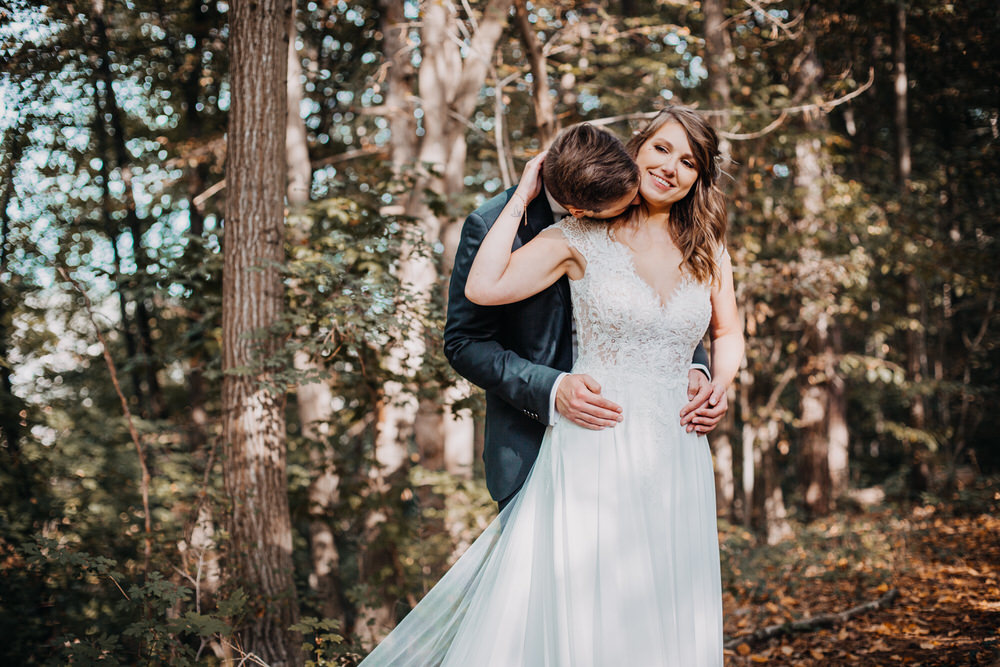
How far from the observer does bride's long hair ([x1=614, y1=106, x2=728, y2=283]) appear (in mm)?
2408

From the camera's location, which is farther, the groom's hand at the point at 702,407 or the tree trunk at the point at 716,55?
the tree trunk at the point at 716,55

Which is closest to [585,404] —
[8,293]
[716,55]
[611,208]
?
[611,208]

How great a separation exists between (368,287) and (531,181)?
176 cm

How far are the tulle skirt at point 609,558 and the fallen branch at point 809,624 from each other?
2.20 meters

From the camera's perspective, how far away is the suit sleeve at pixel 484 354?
224cm

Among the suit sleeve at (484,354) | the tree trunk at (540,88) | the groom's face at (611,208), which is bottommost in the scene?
the suit sleeve at (484,354)

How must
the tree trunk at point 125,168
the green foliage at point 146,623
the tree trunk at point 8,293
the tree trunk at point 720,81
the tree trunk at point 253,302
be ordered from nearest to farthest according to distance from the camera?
the green foliage at point 146,623 → the tree trunk at point 253,302 → the tree trunk at point 8,293 → the tree trunk at point 125,168 → the tree trunk at point 720,81

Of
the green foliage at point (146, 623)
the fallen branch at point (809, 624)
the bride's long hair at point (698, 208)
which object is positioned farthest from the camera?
the fallen branch at point (809, 624)

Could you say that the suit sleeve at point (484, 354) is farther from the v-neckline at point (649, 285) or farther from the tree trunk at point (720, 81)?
the tree trunk at point (720, 81)

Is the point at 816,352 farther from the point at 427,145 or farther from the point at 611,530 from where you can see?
the point at 611,530

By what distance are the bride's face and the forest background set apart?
1849mm

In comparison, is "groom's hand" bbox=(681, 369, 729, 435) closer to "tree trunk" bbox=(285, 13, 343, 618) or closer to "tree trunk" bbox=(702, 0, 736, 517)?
"tree trunk" bbox=(285, 13, 343, 618)

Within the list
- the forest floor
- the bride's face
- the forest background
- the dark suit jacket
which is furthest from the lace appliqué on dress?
the forest floor

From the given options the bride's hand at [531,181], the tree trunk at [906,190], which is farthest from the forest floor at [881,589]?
the bride's hand at [531,181]
